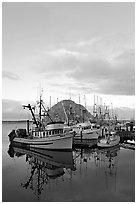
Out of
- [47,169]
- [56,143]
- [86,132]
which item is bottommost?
[47,169]

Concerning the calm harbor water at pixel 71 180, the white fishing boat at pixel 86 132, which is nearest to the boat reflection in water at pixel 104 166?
the calm harbor water at pixel 71 180

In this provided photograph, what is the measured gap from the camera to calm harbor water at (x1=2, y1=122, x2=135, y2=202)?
1628cm

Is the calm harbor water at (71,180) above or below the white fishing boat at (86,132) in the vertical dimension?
below

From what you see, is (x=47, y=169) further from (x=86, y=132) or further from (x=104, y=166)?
(x=86, y=132)

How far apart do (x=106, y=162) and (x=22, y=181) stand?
1217 centimetres

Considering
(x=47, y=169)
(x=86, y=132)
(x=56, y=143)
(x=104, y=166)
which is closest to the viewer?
(x=47, y=169)

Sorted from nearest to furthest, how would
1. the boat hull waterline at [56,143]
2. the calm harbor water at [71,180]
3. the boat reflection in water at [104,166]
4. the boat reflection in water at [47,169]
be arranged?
1. the calm harbor water at [71,180]
2. the boat reflection in water at [47,169]
3. the boat reflection in water at [104,166]
4. the boat hull waterline at [56,143]

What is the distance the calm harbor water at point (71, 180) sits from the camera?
16281 mm

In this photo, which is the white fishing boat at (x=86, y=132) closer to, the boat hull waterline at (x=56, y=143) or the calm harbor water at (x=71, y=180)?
the boat hull waterline at (x=56, y=143)

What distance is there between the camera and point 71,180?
2012 centimetres

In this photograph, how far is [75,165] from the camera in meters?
26.3

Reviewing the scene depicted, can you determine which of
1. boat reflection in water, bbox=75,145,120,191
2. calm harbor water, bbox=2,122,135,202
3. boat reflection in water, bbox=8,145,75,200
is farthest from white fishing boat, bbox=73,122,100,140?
calm harbor water, bbox=2,122,135,202

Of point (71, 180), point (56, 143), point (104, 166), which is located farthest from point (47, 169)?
point (56, 143)

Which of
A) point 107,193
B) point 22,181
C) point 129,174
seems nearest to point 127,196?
point 107,193
